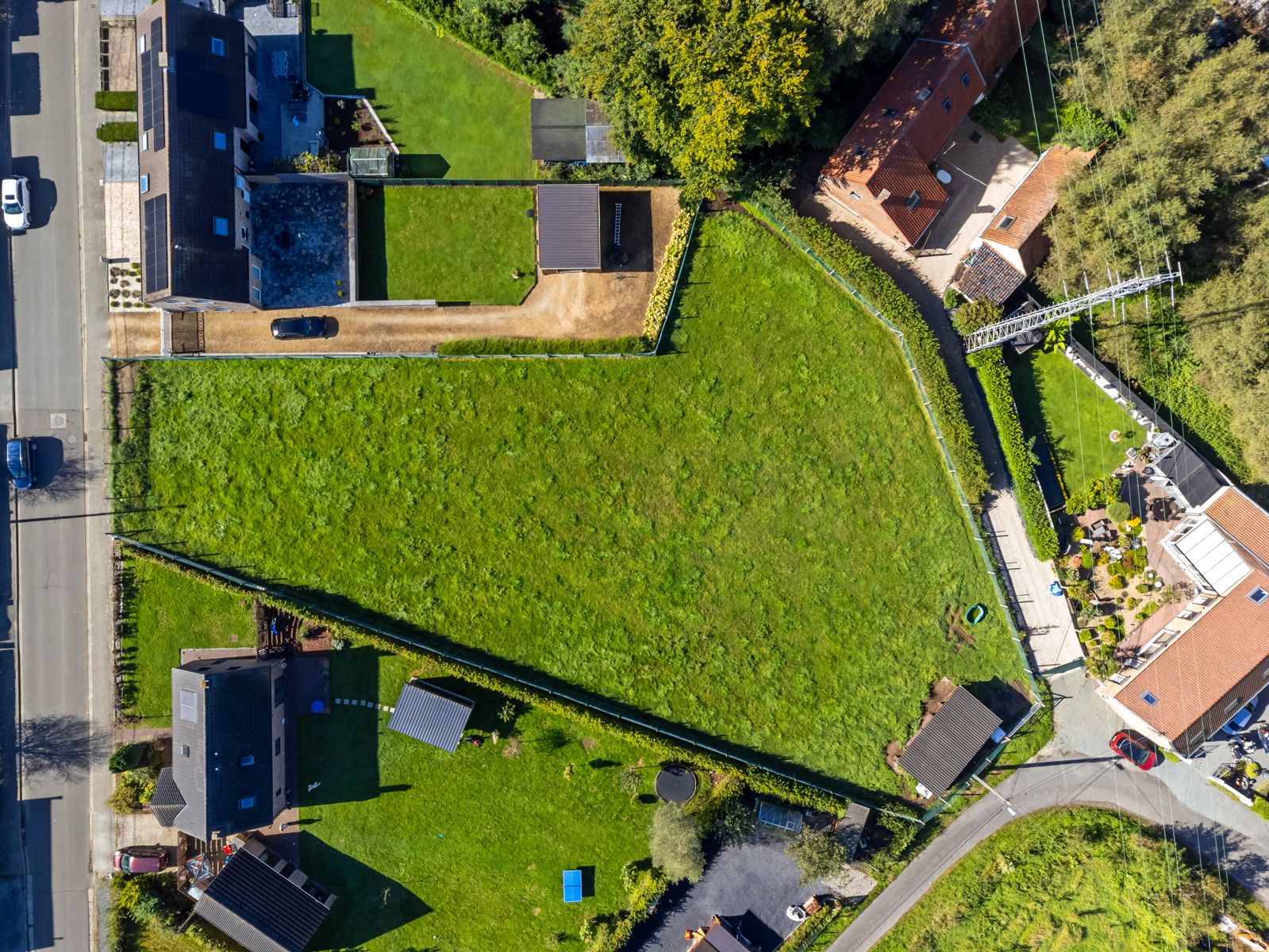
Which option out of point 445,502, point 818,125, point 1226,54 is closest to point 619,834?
point 445,502

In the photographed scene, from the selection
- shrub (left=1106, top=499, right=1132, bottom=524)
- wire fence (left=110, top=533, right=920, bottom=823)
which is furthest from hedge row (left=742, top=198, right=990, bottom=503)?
wire fence (left=110, top=533, right=920, bottom=823)

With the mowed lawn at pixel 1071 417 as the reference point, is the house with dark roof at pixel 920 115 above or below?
above

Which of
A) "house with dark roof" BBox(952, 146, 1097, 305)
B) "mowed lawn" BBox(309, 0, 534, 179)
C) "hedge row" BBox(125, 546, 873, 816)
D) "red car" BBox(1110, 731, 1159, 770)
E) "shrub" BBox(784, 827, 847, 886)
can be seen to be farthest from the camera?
"red car" BBox(1110, 731, 1159, 770)

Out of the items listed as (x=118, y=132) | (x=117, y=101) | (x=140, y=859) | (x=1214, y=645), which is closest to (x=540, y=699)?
(x=140, y=859)

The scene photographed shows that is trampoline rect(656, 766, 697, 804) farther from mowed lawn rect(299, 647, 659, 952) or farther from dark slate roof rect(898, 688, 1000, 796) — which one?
dark slate roof rect(898, 688, 1000, 796)

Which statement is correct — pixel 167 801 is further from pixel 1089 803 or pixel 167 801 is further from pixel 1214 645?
pixel 1214 645

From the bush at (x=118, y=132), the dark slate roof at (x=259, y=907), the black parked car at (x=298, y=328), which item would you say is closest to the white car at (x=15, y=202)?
the bush at (x=118, y=132)

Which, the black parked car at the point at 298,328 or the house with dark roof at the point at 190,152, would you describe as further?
the black parked car at the point at 298,328

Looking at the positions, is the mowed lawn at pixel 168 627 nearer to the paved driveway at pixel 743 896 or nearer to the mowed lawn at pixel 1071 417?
the paved driveway at pixel 743 896
